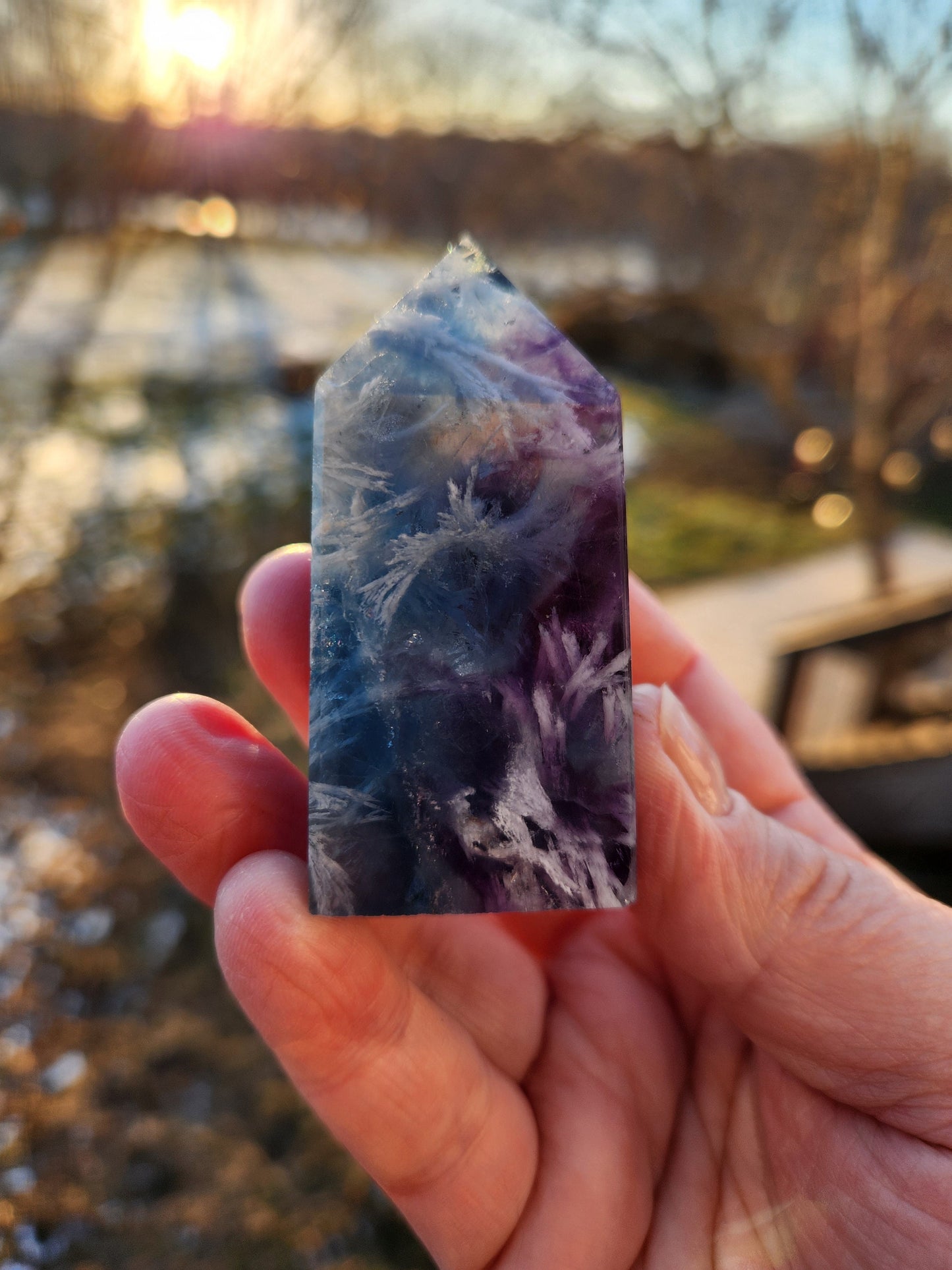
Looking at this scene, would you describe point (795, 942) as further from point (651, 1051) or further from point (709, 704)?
point (709, 704)

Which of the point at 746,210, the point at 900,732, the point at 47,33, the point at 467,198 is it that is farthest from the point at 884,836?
the point at 47,33

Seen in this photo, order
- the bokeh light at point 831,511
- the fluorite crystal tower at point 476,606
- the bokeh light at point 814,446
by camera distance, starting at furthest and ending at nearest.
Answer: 1. the bokeh light at point 831,511
2. the bokeh light at point 814,446
3. the fluorite crystal tower at point 476,606

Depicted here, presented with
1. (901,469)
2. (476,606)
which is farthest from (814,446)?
(476,606)

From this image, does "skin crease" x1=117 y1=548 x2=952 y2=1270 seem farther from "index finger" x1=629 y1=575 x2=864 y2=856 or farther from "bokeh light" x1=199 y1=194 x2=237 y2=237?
"bokeh light" x1=199 y1=194 x2=237 y2=237

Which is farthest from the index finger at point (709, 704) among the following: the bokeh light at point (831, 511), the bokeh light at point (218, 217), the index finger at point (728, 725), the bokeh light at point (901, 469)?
the bokeh light at point (218, 217)

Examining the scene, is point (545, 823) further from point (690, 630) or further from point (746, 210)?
point (746, 210)

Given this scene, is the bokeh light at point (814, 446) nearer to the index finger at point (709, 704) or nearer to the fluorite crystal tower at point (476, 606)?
the index finger at point (709, 704)
